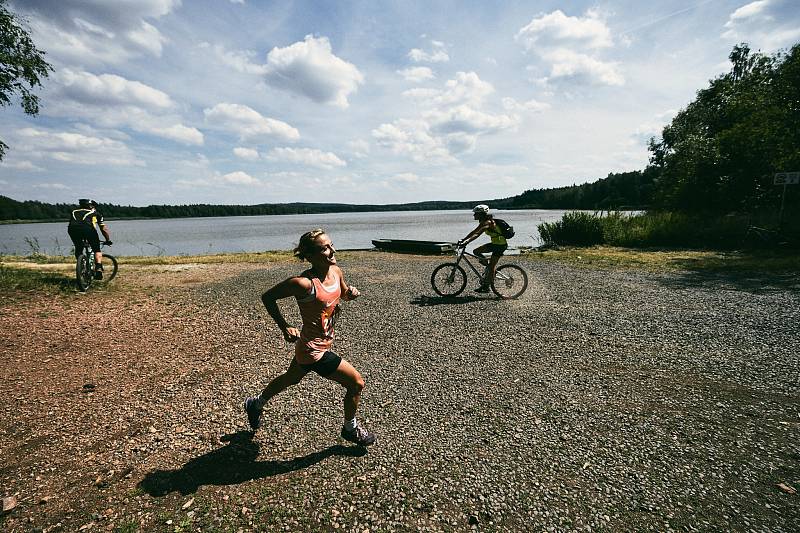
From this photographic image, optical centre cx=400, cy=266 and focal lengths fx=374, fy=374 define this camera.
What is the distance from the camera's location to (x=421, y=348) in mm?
6621

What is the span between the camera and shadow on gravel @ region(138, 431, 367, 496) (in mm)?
3229

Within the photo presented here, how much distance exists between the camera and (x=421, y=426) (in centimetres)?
415

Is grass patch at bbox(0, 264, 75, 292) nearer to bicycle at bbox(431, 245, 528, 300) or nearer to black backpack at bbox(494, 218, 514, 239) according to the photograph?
bicycle at bbox(431, 245, 528, 300)

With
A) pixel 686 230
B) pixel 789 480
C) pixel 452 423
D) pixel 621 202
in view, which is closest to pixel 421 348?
pixel 452 423

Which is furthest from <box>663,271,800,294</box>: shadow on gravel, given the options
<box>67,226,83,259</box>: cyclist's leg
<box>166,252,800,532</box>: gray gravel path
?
<box>67,226,83,259</box>: cyclist's leg

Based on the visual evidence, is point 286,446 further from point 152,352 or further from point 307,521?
point 152,352

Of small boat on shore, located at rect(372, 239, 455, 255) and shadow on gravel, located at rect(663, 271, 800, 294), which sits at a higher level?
small boat on shore, located at rect(372, 239, 455, 255)

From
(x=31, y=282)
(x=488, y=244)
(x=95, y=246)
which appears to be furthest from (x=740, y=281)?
(x=31, y=282)

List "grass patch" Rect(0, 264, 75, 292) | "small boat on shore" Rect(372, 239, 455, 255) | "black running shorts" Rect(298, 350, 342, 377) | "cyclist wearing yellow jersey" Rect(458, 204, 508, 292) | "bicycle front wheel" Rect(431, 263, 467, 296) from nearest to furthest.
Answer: "black running shorts" Rect(298, 350, 342, 377)
"cyclist wearing yellow jersey" Rect(458, 204, 508, 292)
"grass patch" Rect(0, 264, 75, 292)
"bicycle front wheel" Rect(431, 263, 467, 296)
"small boat on shore" Rect(372, 239, 455, 255)

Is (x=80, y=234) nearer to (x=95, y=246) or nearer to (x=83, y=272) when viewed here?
(x=95, y=246)

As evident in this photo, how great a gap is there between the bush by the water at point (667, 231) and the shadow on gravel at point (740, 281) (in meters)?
7.71

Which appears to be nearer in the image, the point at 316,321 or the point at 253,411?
the point at 316,321

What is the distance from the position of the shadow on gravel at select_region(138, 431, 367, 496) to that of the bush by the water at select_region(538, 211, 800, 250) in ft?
76.3

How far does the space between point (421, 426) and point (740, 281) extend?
1295 cm
